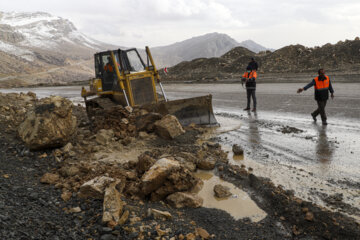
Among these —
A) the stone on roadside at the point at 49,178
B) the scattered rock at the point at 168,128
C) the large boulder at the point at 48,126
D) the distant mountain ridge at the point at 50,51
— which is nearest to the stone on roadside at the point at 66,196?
the stone on roadside at the point at 49,178

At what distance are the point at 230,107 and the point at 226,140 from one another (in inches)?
206

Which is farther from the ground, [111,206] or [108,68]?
[108,68]

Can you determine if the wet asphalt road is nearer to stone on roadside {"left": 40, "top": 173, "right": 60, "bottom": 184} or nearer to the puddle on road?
the puddle on road

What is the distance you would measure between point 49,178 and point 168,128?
3232 millimetres

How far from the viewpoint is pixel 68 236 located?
10.8 feet

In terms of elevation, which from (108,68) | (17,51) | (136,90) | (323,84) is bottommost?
(323,84)

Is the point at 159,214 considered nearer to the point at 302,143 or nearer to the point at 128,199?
the point at 128,199

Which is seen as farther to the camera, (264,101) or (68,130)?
(264,101)

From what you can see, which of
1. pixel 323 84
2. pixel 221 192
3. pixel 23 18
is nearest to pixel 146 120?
pixel 221 192

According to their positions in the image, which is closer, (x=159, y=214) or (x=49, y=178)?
(x=159, y=214)

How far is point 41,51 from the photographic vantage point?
9181cm

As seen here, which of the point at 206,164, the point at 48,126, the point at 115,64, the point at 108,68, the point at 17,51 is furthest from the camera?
the point at 17,51

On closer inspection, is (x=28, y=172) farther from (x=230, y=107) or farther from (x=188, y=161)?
(x=230, y=107)

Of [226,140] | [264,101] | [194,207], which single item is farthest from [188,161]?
[264,101]
